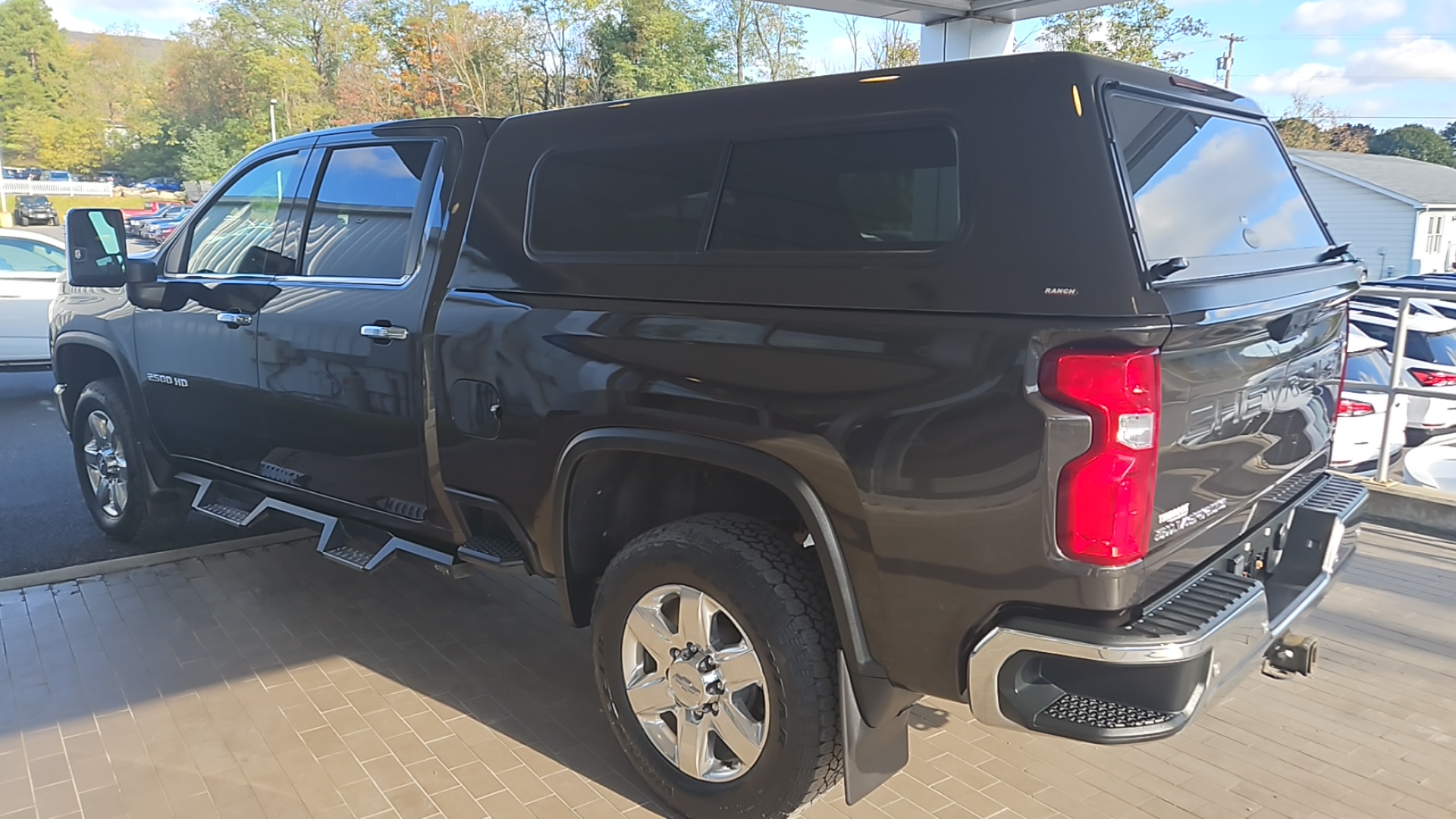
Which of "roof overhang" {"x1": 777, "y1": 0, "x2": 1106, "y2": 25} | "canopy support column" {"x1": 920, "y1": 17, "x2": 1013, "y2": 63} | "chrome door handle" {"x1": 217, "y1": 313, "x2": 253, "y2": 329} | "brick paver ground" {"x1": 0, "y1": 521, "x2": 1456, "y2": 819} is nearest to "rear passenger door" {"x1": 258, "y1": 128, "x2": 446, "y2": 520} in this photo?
"chrome door handle" {"x1": 217, "y1": 313, "x2": 253, "y2": 329}

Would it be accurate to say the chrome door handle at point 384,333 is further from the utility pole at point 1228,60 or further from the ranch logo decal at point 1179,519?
the utility pole at point 1228,60

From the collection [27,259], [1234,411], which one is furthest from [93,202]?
[1234,411]

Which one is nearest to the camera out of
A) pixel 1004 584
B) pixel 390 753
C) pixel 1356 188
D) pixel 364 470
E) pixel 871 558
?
pixel 1004 584

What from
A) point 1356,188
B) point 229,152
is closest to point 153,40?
point 229,152

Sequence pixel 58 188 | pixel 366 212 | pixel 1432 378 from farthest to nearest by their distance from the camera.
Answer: pixel 58 188, pixel 1432 378, pixel 366 212

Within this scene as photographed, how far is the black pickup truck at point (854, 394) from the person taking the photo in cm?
229

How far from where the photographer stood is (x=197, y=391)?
4.74 metres

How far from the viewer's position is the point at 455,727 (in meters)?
3.63

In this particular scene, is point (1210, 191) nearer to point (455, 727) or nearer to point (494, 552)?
point (494, 552)

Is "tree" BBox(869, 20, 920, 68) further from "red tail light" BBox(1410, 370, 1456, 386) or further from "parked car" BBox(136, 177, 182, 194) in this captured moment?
"parked car" BBox(136, 177, 182, 194)

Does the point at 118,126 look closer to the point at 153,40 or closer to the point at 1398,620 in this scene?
the point at 153,40

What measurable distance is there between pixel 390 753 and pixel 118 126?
3358 inches

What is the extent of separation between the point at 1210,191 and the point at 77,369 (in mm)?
5735

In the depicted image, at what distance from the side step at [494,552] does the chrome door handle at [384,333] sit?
0.79 metres
